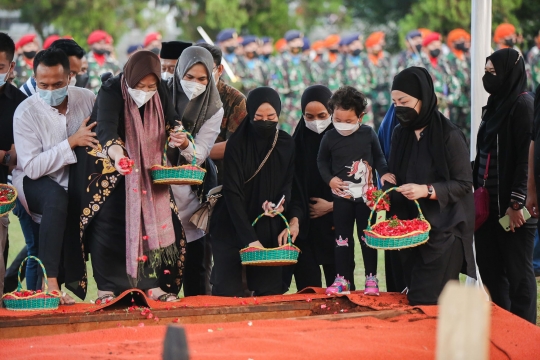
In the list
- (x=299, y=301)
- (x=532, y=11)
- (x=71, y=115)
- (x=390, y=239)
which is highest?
(x=532, y=11)

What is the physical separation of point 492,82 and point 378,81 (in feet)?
44.6

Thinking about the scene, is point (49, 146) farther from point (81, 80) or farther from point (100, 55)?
point (100, 55)

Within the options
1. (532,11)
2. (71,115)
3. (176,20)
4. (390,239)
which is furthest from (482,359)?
(176,20)

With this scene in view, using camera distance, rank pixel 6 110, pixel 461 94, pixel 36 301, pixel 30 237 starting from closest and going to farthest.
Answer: pixel 36 301 → pixel 6 110 → pixel 30 237 → pixel 461 94

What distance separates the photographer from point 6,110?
6.13m

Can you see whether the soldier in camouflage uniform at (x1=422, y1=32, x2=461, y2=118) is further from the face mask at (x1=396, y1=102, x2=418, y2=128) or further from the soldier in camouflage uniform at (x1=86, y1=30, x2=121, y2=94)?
the face mask at (x1=396, y1=102, x2=418, y2=128)

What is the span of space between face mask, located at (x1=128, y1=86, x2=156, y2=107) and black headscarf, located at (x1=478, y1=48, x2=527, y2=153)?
2.20m

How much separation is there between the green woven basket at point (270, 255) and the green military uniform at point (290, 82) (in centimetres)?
1260

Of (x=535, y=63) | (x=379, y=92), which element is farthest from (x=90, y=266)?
(x=535, y=63)

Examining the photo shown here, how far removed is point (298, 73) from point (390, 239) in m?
13.9

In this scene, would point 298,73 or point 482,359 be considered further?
point 298,73

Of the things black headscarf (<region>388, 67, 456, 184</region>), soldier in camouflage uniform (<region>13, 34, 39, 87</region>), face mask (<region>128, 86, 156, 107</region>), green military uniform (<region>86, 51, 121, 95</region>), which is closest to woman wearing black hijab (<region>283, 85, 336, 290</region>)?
black headscarf (<region>388, 67, 456, 184</region>)

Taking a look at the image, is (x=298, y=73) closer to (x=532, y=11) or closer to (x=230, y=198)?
(x=532, y=11)

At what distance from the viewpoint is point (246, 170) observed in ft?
20.6
